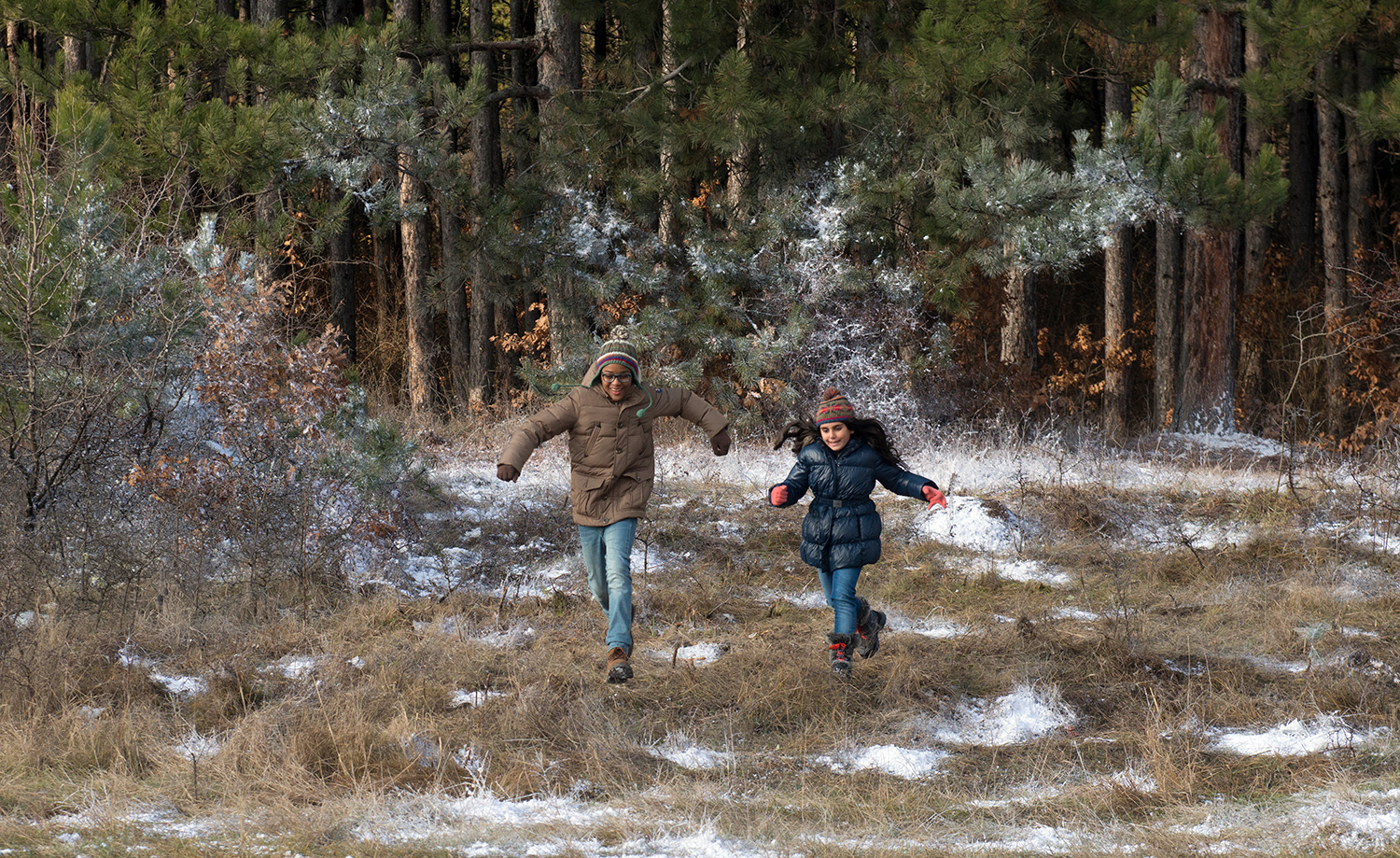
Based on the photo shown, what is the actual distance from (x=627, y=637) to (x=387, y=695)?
1149mm

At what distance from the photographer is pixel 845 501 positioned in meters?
6.01

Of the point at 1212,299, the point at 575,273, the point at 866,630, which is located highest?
Answer: the point at 575,273

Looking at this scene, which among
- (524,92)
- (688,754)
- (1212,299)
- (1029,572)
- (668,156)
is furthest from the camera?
(1212,299)

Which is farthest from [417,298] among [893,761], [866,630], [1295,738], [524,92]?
[1295,738]

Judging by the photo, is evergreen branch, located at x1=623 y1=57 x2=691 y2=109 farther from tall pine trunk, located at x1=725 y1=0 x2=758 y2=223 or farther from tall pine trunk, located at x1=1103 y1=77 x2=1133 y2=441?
tall pine trunk, located at x1=1103 y1=77 x2=1133 y2=441

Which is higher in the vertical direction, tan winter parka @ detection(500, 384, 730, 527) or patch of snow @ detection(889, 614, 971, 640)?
tan winter parka @ detection(500, 384, 730, 527)

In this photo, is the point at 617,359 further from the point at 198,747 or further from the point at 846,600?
the point at 198,747

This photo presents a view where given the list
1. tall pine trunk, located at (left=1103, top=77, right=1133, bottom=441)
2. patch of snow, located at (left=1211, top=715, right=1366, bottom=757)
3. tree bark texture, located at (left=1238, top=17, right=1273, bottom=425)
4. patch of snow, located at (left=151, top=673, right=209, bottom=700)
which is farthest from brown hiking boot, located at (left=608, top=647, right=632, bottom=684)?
tree bark texture, located at (left=1238, top=17, right=1273, bottom=425)

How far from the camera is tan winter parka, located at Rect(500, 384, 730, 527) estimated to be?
6.08 meters

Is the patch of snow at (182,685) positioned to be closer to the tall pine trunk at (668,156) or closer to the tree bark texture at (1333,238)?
the tall pine trunk at (668,156)

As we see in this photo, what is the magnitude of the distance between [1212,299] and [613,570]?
34.9 feet

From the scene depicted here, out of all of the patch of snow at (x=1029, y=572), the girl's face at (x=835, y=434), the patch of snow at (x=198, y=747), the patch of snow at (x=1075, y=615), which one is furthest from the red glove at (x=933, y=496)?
the patch of snow at (x=198, y=747)

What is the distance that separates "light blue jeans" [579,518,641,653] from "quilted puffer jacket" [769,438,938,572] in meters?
0.36

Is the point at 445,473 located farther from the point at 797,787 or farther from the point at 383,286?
the point at 383,286
